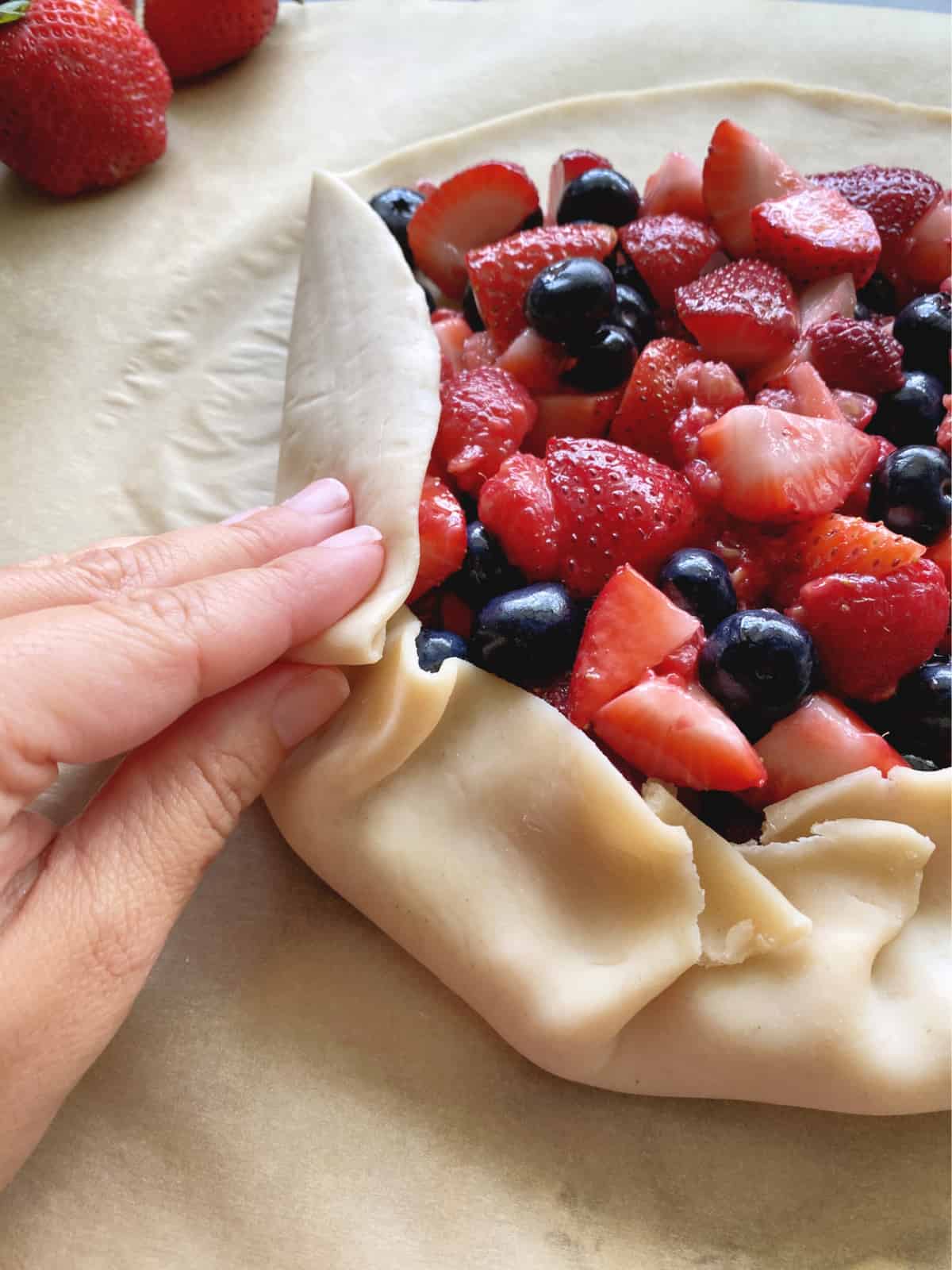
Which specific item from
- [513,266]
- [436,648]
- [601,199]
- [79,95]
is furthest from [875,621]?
[79,95]

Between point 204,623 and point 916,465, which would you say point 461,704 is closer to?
point 204,623

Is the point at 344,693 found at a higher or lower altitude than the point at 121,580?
lower

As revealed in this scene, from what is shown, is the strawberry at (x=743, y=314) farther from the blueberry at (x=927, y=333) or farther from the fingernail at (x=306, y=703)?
the fingernail at (x=306, y=703)

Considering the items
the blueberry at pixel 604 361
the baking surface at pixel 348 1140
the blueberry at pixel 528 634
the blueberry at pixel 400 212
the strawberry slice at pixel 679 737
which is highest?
the blueberry at pixel 400 212

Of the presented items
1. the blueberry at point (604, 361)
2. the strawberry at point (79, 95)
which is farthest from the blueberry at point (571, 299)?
the strawberry at point (79, 95)

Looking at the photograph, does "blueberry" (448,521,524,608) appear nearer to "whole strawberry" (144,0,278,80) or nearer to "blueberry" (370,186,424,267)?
"blueberry" (370,186,424,267)

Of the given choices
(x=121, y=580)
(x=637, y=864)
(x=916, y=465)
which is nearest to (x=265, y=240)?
(x=121, y=580)

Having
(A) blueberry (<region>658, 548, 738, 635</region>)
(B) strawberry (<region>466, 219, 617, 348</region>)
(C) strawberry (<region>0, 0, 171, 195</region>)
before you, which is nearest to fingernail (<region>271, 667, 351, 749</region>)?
(A) blueberry (<region>658, 548, 738, 635</region>)
